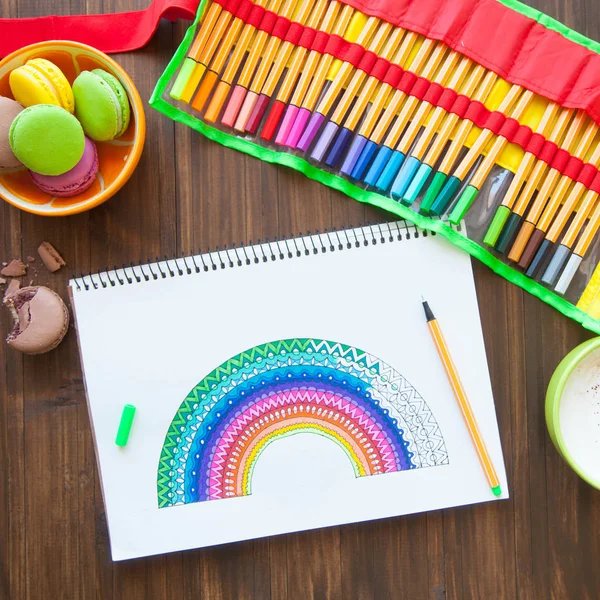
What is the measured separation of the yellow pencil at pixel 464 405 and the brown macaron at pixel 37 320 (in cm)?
36

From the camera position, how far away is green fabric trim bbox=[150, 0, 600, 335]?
0.57 meters

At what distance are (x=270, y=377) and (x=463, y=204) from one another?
0.82 ft

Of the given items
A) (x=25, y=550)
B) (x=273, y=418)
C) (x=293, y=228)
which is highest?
(x=293, y=228)

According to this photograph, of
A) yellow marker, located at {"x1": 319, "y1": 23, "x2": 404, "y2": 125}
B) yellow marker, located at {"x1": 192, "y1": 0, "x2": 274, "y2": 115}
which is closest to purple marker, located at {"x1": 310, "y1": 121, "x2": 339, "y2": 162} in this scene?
yellow marker, located at {"x1": 319, "y1": 23, "x2": 404, "y2": 125}

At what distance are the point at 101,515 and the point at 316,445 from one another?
0.23 m

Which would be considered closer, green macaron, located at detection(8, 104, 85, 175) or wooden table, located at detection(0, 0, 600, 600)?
green macaron, located at detection(8, 104, 85, 175)

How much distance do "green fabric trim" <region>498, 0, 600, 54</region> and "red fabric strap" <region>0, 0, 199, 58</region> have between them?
0.32 metres

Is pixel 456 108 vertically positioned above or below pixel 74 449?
above

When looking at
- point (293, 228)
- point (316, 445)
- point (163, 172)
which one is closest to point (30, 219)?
point (163, 172)

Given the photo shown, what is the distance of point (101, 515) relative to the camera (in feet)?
1.96

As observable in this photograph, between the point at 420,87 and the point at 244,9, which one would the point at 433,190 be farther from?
the point at 244,9

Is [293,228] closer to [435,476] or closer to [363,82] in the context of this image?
[363,82]

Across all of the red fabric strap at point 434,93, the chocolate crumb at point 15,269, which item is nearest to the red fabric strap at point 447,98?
the red fabric strap at point 434,93

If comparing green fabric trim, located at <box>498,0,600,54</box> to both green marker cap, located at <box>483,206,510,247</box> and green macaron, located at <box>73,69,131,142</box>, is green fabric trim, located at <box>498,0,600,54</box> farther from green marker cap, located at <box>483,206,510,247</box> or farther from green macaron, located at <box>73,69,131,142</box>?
green macaron, located at <box>73,69,131,142</box>
